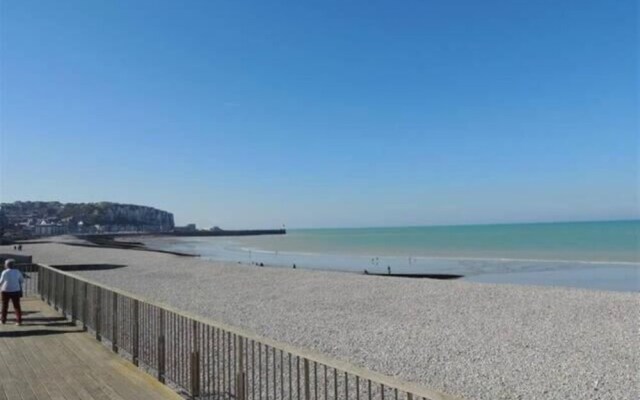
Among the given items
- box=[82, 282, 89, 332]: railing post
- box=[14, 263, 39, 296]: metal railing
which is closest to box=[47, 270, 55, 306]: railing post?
box=[14, 263, 39, 296]: metal railing

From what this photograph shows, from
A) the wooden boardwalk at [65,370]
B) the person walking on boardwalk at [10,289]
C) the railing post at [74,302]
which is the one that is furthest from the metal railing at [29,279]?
the wooden boardwalk at [65,370]

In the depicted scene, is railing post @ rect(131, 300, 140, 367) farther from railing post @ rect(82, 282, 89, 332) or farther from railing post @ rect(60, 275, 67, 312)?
railing post @ rect(60, 275, 67, 312)

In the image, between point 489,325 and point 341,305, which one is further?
point 341,305

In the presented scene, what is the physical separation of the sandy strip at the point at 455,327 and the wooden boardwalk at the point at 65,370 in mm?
3956

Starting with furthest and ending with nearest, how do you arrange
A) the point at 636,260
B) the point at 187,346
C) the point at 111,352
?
the point at 636,260 < the point at 111,352 < the point at 187,346

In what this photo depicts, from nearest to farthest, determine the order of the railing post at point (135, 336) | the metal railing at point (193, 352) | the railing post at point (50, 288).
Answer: the metal railing at point (193, 352) < the railing post at point (135, 336) < the railing post at point (50, 288)

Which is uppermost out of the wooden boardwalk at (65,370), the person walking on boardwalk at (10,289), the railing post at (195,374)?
the person walking on boardwalk at (10,289)

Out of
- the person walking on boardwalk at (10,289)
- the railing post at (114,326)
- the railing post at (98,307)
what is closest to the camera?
the railing post at (114,326)

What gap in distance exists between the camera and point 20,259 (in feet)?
83.9

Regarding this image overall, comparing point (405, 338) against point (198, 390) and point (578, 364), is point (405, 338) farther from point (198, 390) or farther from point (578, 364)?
point (198, 390)

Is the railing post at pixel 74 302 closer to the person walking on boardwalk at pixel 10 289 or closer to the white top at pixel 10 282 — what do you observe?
the person walking on boardwalk at pixel 10 289

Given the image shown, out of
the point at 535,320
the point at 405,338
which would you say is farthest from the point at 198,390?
the point at 535,320

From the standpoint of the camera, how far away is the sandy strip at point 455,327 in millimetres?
7883

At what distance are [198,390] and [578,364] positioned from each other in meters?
6.46
